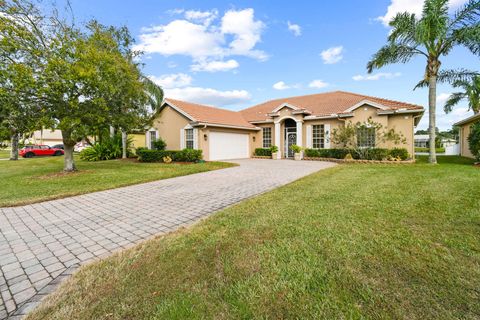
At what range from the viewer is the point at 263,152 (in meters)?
20.8

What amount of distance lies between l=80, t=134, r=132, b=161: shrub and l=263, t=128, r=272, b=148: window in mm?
13051

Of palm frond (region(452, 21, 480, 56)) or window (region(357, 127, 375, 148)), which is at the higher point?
palm frond (region(452, 21, 480, 56))

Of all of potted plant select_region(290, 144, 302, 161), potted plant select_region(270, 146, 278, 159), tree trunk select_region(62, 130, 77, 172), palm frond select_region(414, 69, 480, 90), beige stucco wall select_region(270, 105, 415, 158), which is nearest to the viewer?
tree trunk select_region(62, 130, 77, 172)

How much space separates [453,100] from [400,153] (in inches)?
545

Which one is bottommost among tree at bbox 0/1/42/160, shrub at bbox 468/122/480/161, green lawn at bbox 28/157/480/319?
green lawn at bbox 28/157/480/319

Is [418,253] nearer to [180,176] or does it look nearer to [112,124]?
[180,176]

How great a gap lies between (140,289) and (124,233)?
1957 mm

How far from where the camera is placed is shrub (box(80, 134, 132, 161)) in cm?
1928

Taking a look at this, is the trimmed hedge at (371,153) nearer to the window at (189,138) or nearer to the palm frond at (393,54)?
the palm frond at (393,54)

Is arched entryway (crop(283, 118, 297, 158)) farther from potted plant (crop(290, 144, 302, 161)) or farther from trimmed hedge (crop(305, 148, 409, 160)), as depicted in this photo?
trimmed hedge (crop(305, 148, 409, 160))

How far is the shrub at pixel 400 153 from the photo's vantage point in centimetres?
1498

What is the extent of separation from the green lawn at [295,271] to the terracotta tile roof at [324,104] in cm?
1421

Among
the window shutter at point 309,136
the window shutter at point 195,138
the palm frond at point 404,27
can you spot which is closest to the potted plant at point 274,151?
the window shutter at point 309,136

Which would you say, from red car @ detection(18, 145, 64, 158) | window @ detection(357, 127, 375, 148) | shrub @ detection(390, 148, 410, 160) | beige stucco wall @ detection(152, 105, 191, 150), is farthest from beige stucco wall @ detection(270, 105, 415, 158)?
red car @ detection(18, 145, 64, 158)
